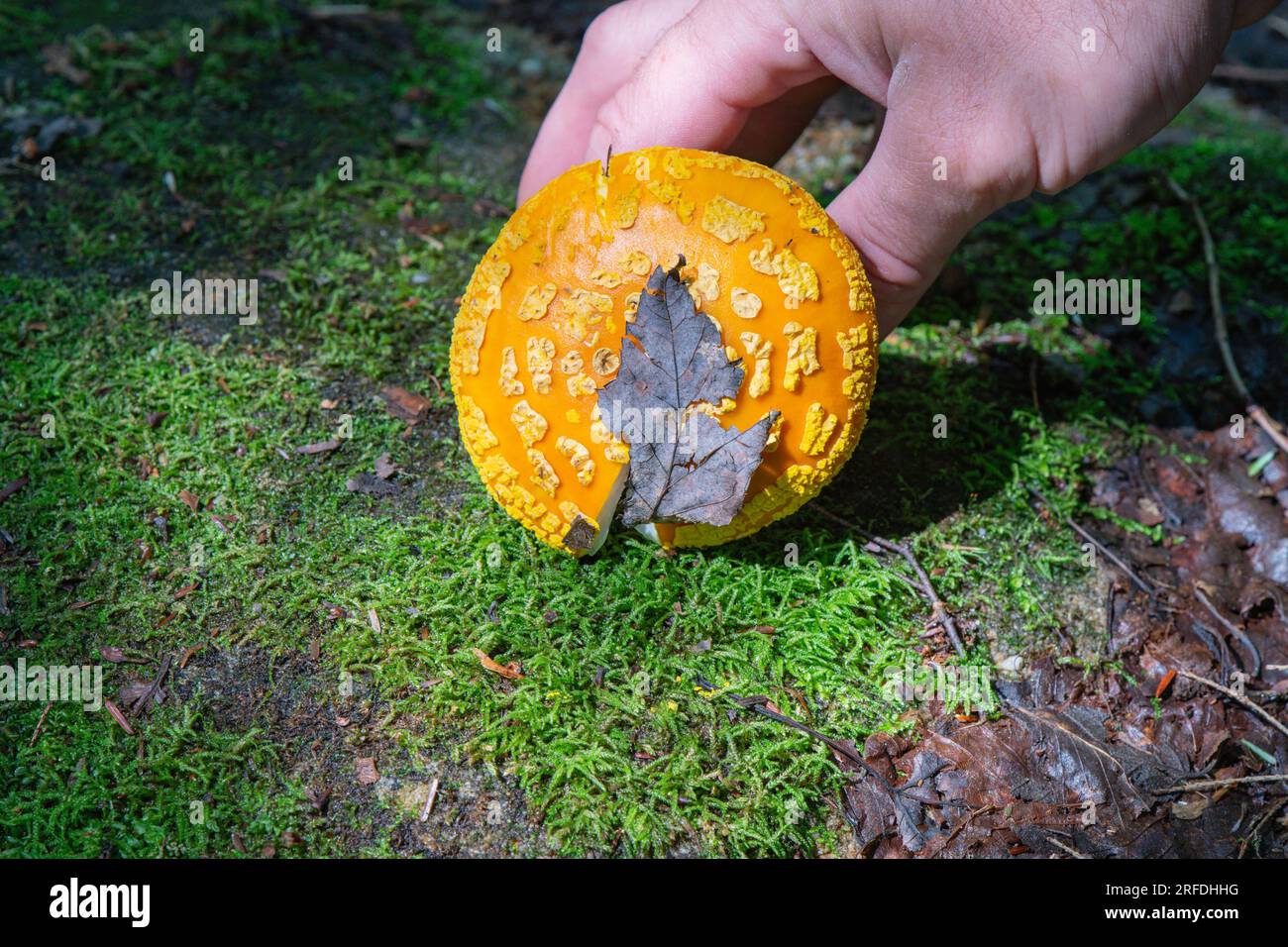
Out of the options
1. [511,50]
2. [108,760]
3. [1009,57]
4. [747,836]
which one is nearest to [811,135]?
[511,50]

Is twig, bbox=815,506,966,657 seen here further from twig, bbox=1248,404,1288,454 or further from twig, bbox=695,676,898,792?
twig, bbox=1248,404,1288,454

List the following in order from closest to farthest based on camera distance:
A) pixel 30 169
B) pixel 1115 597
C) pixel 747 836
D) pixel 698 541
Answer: pixel 747 836, pixel 698 541, pixel 1115 597, pixel 30 169

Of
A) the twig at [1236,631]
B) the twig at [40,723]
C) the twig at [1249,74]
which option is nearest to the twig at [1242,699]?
the twig at [1236,631]

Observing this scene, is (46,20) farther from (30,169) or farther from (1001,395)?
(1001,395)

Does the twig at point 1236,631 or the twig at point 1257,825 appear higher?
the twig at point 1236,631

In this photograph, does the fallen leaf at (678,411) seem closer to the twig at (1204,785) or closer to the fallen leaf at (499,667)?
the fallen leaf at (499,667)

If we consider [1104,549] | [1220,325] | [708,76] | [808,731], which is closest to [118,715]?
[808,731]
